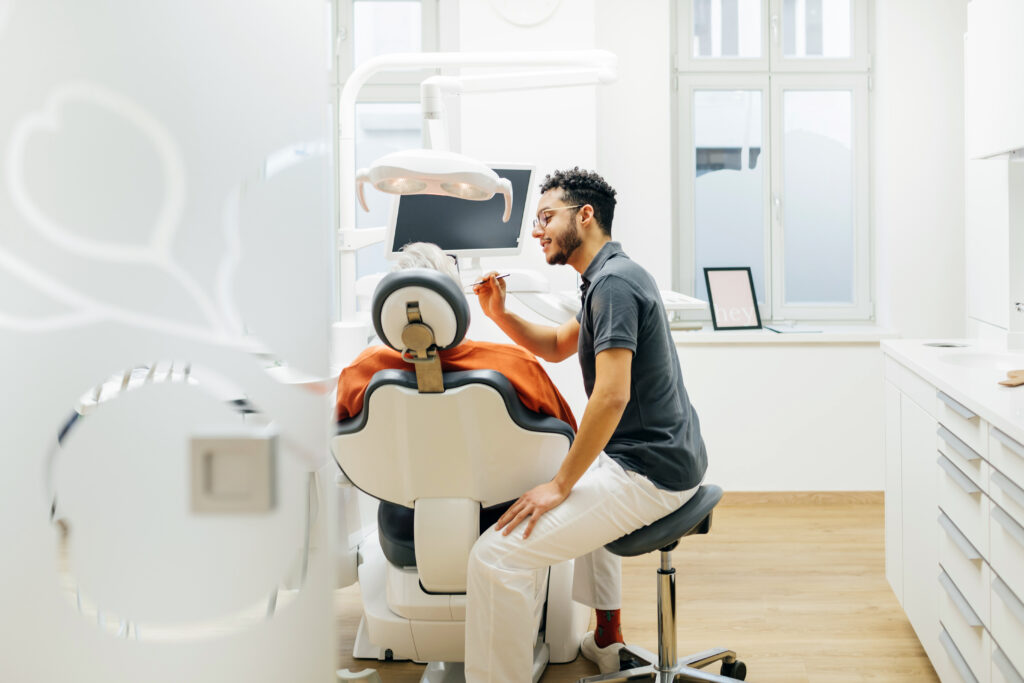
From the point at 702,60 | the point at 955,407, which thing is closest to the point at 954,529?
the point at 955,407

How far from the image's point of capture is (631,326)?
5.63ft

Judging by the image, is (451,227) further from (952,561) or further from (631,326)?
(952,561)

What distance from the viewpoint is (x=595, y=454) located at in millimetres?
1709

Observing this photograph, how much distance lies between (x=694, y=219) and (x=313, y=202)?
313cm

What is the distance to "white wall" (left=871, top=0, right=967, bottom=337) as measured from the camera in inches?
137

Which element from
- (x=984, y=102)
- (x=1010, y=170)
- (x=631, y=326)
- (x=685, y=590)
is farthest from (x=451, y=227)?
(x=1010, y=170)

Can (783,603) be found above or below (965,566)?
below

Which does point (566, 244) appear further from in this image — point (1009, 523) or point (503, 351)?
point (1009, 523)

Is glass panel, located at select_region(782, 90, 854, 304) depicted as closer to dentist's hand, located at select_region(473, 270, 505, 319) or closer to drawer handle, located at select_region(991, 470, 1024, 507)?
dentist's hand, located at select_region(473, 270, 505, 319)

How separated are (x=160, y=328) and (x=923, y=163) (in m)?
3.44

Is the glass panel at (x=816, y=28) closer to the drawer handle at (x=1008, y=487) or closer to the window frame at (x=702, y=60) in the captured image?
the window frame at (x=702, y=60)

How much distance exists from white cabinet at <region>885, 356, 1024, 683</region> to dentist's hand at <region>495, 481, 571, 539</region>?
82cm

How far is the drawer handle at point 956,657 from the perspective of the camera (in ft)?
5.72

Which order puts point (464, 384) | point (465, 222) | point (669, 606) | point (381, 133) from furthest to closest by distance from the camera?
point (381, 133) < point (465, 222) < point (669, 606) < point (464, 384)
